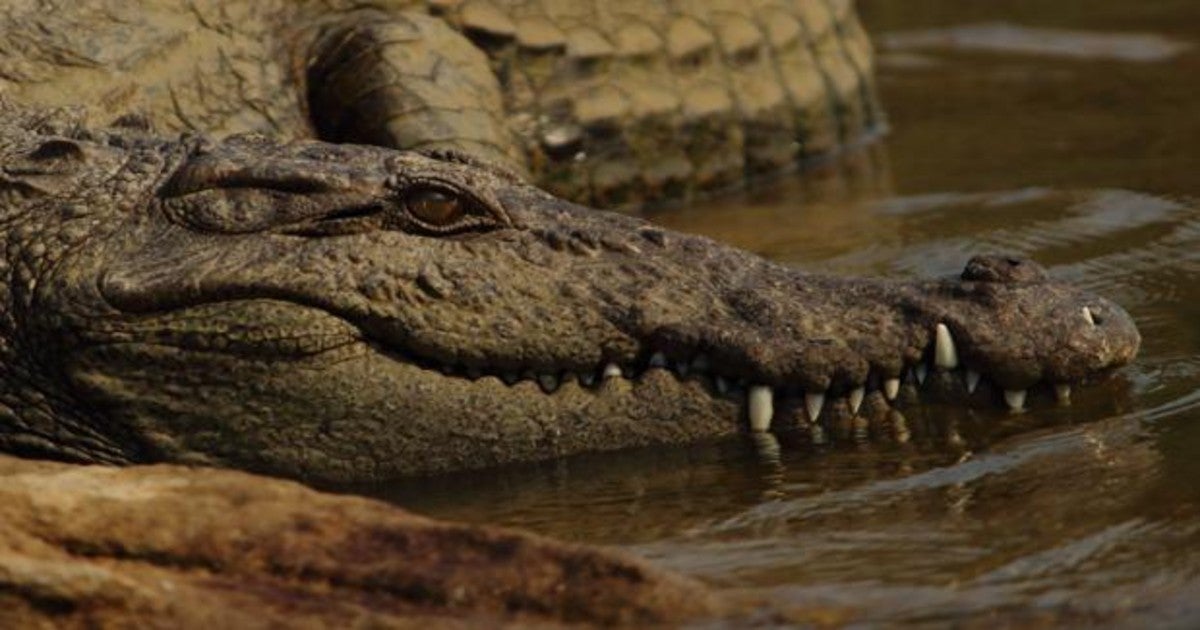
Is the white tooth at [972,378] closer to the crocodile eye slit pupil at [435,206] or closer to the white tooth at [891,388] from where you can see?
the white tooth at [891,388]

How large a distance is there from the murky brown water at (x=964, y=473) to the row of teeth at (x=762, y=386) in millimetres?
72

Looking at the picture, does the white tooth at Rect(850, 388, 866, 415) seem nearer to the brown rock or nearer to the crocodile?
the brown rock

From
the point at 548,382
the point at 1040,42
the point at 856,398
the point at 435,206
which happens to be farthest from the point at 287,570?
the point at 1040,42

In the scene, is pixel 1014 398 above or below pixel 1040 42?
below

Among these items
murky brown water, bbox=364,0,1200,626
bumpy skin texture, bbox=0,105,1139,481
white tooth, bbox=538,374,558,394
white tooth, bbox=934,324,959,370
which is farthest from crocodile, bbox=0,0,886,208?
white tooth, bbox=934,324,959,370

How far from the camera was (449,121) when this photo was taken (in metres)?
7.20

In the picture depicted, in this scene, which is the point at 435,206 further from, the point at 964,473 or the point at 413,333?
the point at 964,473

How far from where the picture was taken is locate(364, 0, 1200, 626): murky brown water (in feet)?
12.8

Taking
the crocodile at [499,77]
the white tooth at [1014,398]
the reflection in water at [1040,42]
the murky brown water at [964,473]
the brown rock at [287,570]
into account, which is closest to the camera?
the brown rock at [287,570]

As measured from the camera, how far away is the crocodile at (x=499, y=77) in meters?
6.77

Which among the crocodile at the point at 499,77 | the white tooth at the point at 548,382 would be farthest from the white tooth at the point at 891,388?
the crocodile at the point at 499,77

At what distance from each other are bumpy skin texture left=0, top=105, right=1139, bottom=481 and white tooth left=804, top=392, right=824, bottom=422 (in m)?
0.02

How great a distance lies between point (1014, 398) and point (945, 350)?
199mm

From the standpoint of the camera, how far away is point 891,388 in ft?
16.4
